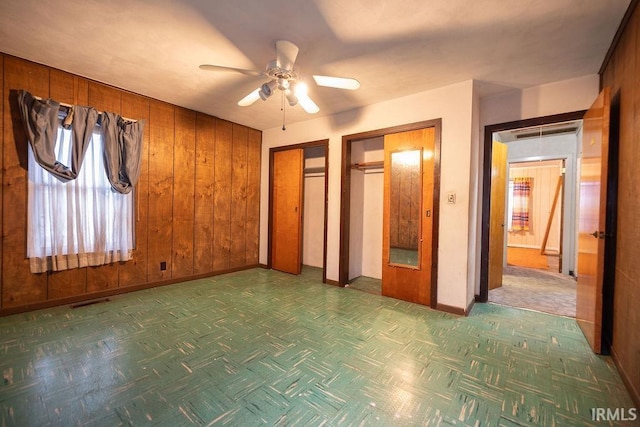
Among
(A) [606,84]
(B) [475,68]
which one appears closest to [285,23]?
(B) [475,68]

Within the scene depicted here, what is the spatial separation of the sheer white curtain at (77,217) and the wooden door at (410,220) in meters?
3.48

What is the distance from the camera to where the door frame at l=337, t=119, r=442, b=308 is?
323 centimetres

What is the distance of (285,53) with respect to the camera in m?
2.26

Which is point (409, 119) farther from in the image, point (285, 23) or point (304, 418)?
point (304, 418)

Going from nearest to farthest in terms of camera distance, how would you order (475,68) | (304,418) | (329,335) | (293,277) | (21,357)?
(304,418) → (21,357) → (329,335) → (475,68) → (293,277)

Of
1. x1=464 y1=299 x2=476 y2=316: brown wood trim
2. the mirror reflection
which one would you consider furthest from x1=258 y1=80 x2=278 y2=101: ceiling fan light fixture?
x1=464 y1=299 x2=476 y2=316: brown wood trim

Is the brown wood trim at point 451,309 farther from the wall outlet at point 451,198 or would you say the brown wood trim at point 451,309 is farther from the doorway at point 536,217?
the wall outlet at point 451,198

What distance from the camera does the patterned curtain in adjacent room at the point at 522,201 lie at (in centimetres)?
825

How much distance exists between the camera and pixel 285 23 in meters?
2.14

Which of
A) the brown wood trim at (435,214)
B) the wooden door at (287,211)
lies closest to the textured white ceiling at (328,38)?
the brown wood trim at (435,214)

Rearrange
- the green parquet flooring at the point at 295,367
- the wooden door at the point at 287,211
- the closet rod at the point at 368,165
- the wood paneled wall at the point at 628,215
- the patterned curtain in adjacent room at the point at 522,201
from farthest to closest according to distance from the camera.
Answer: the patterned curtain in adjacent room at the point at 522,201 → the wooden door at the point at 287,211 → the closet rod at the point at 368,165 → the wood paneled wall at the point at 628,215 → the green parquet flooring at the point at 295,367

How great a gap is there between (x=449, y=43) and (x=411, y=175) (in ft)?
4.98

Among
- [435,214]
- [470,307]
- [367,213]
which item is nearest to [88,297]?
[367,213]

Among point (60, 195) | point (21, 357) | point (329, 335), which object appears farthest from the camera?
point (60, 195)
